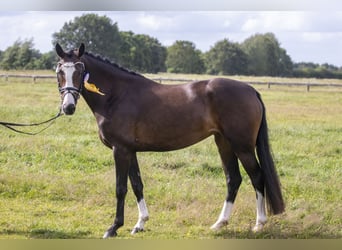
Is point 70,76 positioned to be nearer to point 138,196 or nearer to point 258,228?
point 138,196

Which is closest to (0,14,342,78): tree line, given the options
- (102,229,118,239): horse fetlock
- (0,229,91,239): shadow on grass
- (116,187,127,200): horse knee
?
(116,187,127,200): horse knee

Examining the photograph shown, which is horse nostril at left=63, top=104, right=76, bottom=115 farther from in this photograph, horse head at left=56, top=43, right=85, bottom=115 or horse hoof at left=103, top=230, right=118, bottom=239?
horse hoof at left=103, top=230, right=118, bottom=239

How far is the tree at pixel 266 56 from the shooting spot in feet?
24.2

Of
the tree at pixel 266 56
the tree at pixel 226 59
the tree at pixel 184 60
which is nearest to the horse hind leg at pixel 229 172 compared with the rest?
the tree at pixel 226 59

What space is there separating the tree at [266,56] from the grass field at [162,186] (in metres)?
1.50

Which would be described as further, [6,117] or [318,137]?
[6,117]

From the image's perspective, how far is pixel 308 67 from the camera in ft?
24.9

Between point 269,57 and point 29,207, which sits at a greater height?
point 269,57

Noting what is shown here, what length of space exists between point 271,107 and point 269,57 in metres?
4.46

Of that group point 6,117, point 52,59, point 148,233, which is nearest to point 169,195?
point 148,233

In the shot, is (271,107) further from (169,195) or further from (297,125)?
(169,195)

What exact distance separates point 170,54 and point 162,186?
8.75 feet

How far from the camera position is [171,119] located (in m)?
5.06

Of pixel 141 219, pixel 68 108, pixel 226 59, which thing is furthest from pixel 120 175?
pixel 226 59
